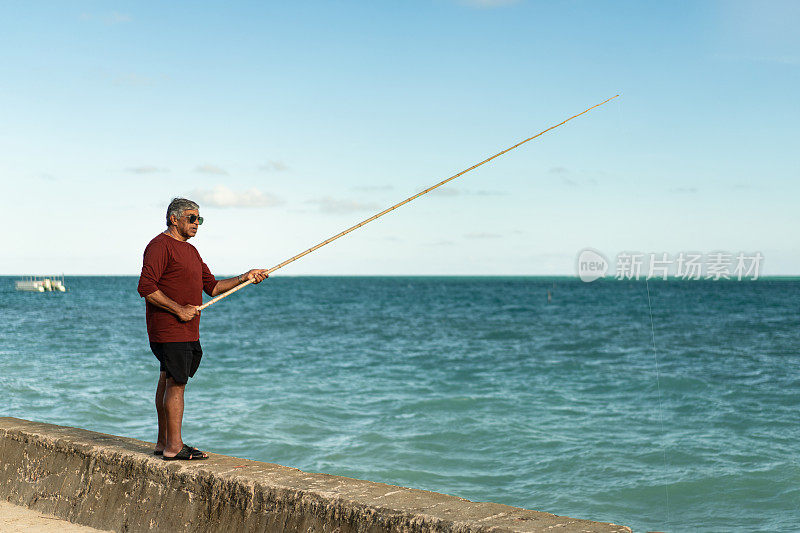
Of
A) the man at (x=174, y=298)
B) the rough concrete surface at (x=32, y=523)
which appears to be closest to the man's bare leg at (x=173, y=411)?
the man at (x=174, y=298)

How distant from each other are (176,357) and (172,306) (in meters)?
0.26

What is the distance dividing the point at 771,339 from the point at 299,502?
27989 millimetres

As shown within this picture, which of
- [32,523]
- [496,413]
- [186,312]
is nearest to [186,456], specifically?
[186,312]

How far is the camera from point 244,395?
13773 millimetres

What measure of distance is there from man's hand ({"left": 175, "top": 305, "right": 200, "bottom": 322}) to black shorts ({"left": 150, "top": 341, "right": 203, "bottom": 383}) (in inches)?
5.3

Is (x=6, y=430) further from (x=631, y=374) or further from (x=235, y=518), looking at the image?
(x=631, y=374)

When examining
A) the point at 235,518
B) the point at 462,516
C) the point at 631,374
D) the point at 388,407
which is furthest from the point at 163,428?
the point at 631,374

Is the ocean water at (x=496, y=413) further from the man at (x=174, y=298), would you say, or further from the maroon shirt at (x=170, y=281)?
the maroon shirt at (x=170, y=281)

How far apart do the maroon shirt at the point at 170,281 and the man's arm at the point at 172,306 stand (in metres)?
0.02

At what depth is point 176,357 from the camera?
3.58 meters

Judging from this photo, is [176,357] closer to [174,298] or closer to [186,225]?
[174,298]

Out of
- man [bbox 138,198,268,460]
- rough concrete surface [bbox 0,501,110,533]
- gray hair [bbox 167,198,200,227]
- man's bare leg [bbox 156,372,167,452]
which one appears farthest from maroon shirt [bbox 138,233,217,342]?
rough concrete surface [bbox 0,501,110,533]

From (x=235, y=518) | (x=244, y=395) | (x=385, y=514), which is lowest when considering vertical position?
(x=244, y=395)

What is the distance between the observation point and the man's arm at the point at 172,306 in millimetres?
3461
